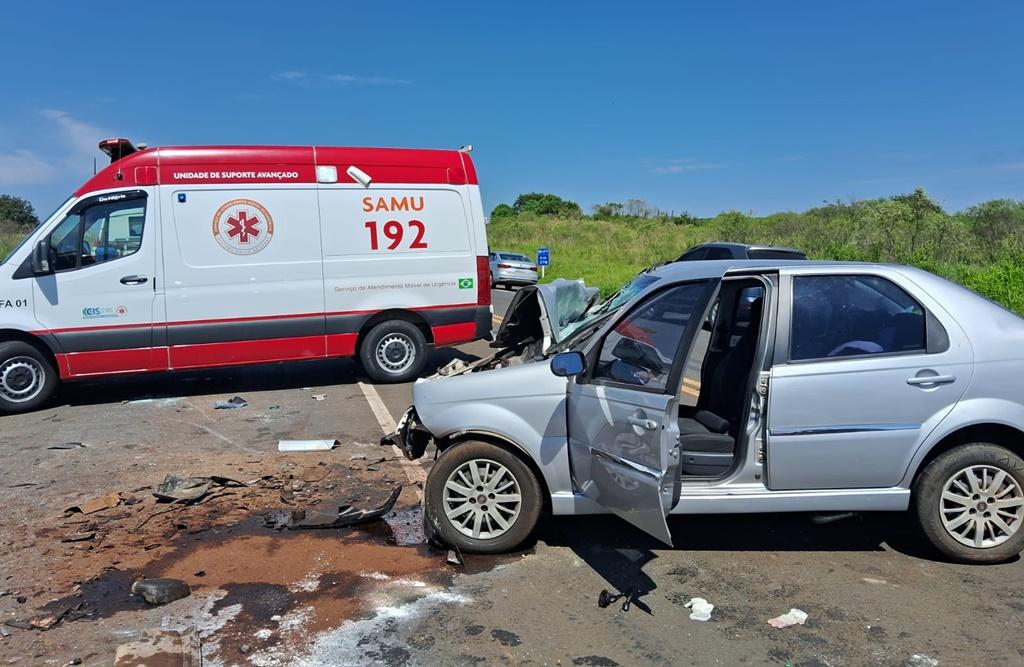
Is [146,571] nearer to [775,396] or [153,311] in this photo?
[775,396]

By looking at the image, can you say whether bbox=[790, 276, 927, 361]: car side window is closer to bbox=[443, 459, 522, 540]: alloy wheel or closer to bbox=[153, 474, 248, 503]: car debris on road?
bbox=[443, 459, 522, 540]: alloy wheel

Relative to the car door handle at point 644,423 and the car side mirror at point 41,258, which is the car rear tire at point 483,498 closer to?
the car door handle at point 644,423

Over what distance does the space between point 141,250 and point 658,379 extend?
22.2 feet

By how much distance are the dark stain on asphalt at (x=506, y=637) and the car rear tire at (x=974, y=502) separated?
2.43 meters

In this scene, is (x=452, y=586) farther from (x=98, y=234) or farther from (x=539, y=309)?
(x=98, y=234)

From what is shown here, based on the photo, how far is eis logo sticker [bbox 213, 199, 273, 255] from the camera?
28.7 ft

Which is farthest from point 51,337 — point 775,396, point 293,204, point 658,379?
Result: point 775,396

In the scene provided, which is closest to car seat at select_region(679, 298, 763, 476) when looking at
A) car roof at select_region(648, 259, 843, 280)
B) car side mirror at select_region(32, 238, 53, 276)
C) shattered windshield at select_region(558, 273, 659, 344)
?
car roof at select_region(648, 259, 843, 280)

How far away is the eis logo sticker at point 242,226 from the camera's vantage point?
28.7 ft

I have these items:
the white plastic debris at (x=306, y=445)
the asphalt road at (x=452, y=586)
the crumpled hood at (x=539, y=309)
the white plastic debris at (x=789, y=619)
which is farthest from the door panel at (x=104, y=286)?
the white plastic debris at (x=789, y=619)

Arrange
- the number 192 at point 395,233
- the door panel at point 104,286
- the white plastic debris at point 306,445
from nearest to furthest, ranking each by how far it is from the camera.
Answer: the white plastic debris at point 306,445 < the door panel at point 104,286 < the number 192 at point 395,233

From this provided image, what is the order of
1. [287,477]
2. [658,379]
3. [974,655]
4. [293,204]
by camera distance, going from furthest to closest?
[293,204]
[287,477]
[658,379]
[974,655]

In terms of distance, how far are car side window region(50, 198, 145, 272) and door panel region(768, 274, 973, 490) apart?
24.0 feet

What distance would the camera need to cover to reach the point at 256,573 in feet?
14.1
